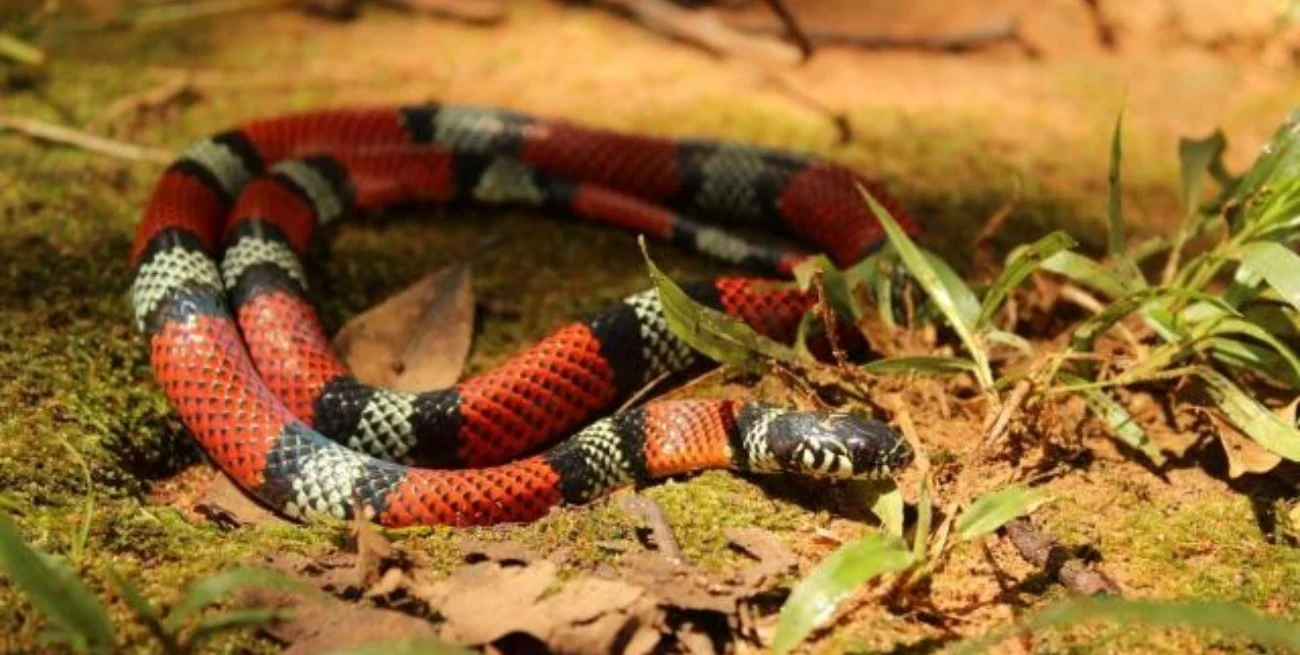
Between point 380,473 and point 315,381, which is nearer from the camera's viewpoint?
point 380,473

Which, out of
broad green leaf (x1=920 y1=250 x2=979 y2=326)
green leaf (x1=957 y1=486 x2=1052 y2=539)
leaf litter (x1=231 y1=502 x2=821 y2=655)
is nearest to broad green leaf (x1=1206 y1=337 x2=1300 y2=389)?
broad green leaf (x1=920 y1=250 x2=979 y2=326)

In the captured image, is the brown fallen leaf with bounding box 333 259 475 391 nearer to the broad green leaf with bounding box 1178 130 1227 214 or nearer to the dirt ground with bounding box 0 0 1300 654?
the dirt ground with bounding box 0 0 1300 654

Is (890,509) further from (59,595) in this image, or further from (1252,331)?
(59,595)

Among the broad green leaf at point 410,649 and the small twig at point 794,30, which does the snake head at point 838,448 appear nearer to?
the broad green leaf at point 410,649

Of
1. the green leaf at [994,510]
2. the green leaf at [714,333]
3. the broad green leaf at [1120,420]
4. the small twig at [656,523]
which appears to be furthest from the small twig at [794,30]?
the green leaf at [994,510]

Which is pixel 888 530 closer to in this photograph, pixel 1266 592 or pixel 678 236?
pixel 1266 592

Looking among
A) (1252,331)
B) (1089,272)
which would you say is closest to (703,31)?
(1089,272)

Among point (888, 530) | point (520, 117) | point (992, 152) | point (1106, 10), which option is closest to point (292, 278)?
point (520, 117)

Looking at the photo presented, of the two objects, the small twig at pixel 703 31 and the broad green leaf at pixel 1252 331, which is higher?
the small twig at pixel 703 31
